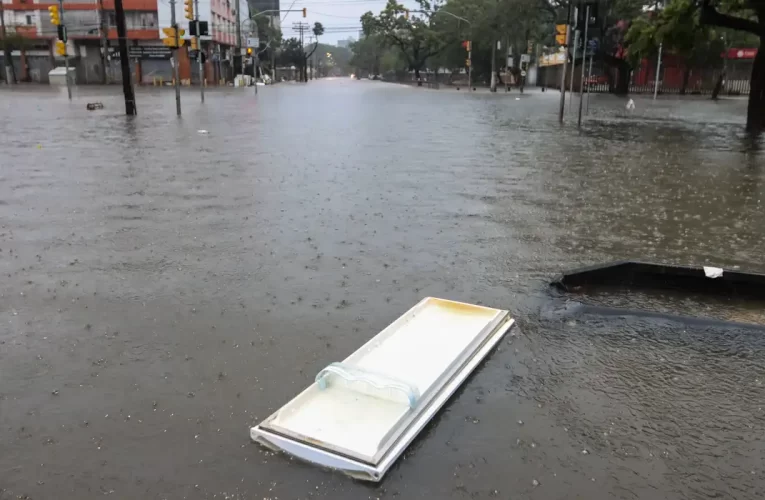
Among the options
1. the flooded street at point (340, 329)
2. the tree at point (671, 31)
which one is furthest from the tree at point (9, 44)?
the flooded street at point (340, 329)

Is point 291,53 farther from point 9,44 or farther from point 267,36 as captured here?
point 9,44

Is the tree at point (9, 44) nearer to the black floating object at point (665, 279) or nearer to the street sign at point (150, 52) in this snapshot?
the street sign at point (150, 52)

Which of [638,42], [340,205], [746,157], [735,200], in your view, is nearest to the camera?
[340,205]

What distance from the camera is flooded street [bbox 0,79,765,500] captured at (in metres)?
3.15

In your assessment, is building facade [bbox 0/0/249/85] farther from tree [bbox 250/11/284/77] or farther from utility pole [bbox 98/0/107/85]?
tree [bbox 250/11/284/77]

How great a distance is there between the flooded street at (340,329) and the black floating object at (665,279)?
1.03ft

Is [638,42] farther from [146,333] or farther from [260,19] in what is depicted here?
[260,19]

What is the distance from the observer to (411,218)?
8062mm

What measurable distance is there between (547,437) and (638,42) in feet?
74.6

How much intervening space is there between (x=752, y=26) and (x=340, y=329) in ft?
66.8

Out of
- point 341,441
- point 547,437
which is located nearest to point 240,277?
point 341,441

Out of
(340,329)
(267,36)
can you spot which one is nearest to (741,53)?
(340,329)

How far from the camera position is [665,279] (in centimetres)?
595

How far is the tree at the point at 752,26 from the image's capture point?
2005 cm
